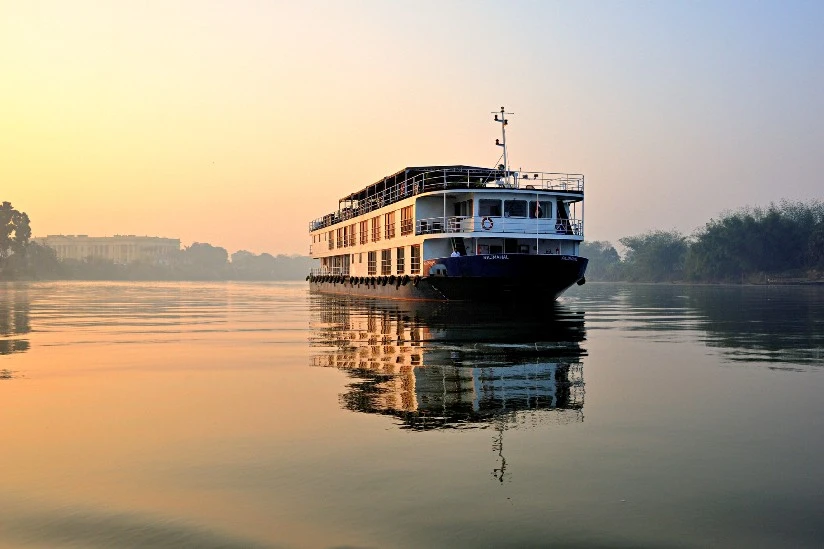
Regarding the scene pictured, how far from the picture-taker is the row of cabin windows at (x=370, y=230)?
4962cm

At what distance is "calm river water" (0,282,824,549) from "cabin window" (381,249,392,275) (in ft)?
122

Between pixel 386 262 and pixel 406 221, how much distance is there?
7.35 m

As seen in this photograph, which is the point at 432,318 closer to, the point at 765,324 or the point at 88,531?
the point at 765,324

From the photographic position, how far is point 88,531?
19.0ft

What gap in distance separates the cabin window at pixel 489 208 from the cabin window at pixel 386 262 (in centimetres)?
1243

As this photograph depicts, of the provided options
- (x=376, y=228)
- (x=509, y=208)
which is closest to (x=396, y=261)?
(x=376, y=228)

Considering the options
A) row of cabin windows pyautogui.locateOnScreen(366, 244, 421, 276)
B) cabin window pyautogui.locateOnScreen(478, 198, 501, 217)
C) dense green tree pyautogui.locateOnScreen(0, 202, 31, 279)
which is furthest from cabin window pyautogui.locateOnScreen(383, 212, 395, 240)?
dense green tree pyautogui.locateOnScreen(0, 202, 31, 279)

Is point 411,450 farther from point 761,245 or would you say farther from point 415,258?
point 761,245

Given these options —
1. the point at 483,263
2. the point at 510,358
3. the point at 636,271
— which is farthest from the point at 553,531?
the point at 636,271

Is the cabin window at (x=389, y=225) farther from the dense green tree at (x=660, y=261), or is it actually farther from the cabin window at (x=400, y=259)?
the dense green tree at (x=660, y=261)

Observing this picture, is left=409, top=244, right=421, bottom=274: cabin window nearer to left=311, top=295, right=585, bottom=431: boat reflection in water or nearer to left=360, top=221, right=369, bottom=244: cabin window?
left=360, top=221, right=369, bottom=244: cabin window

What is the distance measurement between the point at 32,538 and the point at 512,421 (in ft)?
18.5

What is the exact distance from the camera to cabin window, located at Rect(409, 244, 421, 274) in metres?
47.6

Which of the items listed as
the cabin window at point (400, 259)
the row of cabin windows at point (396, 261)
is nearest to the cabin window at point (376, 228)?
the row of cabin windows at point (396, 261)
